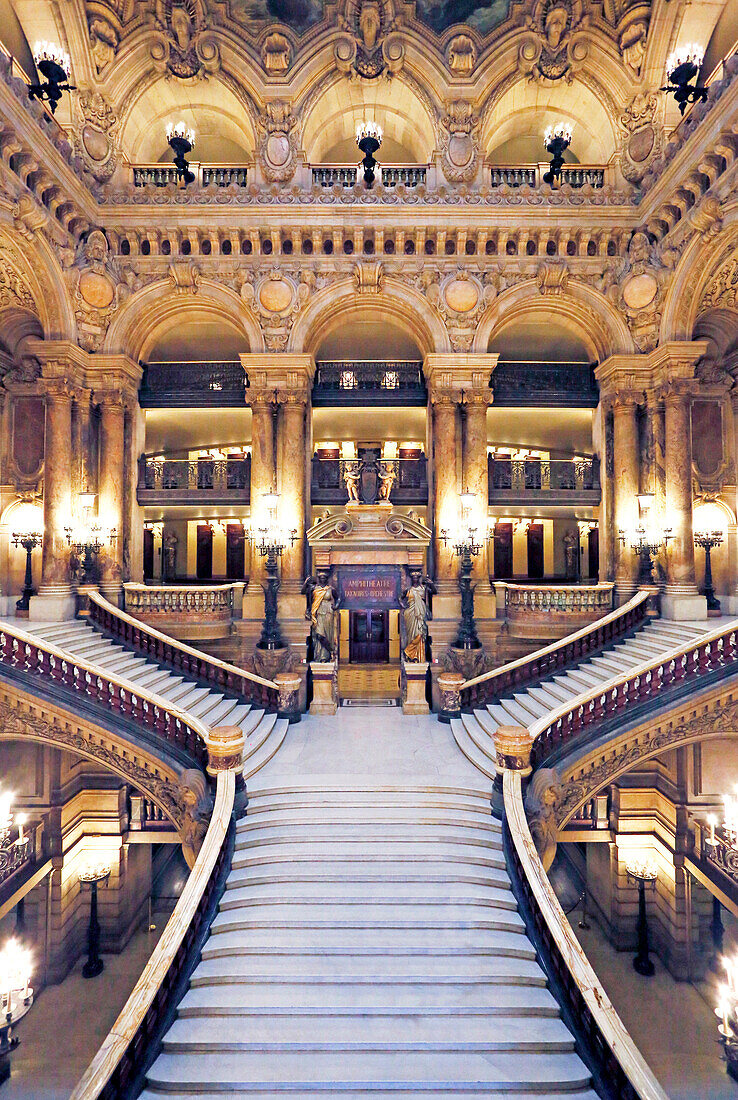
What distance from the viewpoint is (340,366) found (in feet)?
49.4

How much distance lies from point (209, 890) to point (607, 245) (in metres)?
15.7

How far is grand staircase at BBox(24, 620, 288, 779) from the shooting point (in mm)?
9438

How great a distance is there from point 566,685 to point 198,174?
48.6 feet

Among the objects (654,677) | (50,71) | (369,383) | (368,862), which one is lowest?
(368,862)

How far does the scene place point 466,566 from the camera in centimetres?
1216

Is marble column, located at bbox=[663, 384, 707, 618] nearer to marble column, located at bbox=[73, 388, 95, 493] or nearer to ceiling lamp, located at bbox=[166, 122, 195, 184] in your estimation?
ceiling lamp, located at bbox=[166, 122, 195, 184]

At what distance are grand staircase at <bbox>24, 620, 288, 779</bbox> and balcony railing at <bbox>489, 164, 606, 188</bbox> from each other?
1387 cm

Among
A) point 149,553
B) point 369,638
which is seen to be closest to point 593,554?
point 369,638

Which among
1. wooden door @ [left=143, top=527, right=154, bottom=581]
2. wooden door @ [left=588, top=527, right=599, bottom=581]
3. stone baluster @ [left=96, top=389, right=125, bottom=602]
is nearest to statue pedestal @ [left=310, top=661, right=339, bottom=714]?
stone baluster @ [left=96, top=389, right=125, bottom=602]

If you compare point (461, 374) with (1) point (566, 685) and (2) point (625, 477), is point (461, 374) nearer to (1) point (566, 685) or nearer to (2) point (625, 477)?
(2) point (625, 477)

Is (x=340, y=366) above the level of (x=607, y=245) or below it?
below

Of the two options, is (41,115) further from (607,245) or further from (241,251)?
(607,245)

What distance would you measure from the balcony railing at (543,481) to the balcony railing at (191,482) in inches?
269

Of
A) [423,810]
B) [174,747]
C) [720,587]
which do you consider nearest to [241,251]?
[174,747]
